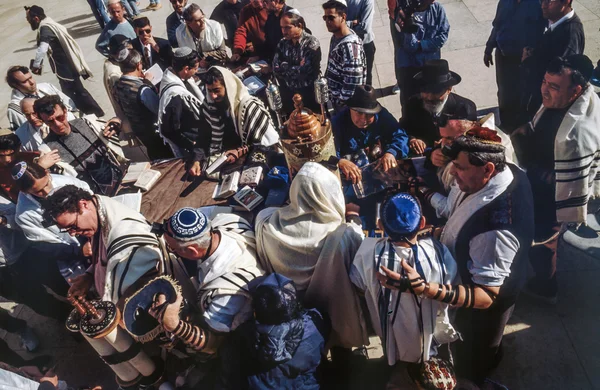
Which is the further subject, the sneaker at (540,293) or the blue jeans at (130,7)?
the blue jeans at (130,7)

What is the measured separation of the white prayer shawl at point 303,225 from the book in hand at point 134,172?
2.08m

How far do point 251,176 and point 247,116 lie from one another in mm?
779

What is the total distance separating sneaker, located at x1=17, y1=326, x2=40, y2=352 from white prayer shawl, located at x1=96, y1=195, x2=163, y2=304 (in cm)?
201

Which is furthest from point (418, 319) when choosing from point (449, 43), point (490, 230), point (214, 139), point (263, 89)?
point (449, 43)

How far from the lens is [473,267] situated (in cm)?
268

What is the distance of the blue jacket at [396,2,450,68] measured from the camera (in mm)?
5359

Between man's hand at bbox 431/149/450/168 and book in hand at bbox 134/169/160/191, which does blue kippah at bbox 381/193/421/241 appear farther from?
book in hand at bbox 134/169/160/191

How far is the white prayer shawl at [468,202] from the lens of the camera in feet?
8.68

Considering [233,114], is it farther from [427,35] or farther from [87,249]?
[427,35]

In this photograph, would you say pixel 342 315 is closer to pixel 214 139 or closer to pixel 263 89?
pixel 214 139

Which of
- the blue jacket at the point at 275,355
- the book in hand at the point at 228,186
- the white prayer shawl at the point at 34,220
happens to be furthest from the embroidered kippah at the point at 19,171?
the blue jacket at the point at 275,355

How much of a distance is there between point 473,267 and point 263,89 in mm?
4001

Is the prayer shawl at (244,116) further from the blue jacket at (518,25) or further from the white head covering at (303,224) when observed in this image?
the blue jacket at (518,25)

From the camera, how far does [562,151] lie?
3318 mm
